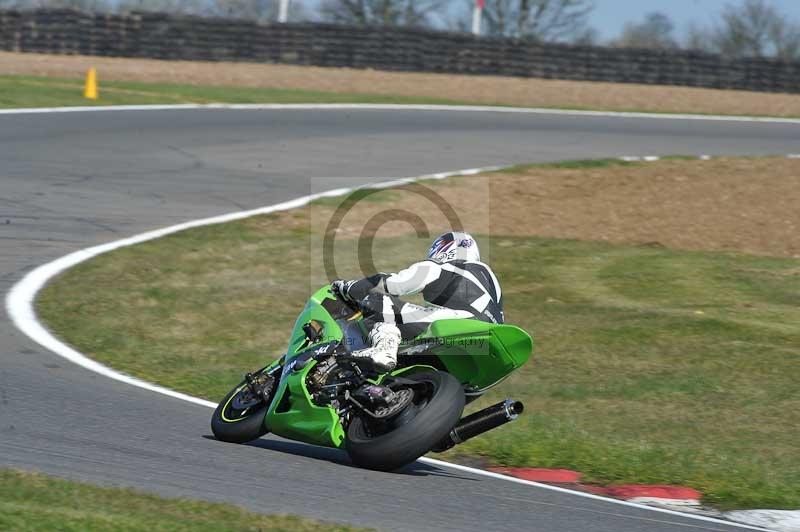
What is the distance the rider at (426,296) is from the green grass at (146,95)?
1718cm

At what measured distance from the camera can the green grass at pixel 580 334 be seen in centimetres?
829

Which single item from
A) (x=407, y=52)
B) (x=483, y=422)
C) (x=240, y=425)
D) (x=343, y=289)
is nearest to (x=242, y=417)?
(x=240, y=425)

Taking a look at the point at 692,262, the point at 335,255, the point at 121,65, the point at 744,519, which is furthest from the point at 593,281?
the point at 121,65

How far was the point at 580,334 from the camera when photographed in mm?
11547

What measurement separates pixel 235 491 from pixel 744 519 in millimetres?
2921

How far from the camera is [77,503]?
559 centimetres

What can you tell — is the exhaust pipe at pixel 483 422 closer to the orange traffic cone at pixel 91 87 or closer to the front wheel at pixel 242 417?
the front wheel at pixel 242 417

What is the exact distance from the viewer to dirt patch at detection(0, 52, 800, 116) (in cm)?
2973

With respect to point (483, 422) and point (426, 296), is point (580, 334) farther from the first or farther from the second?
point (483, 422)
